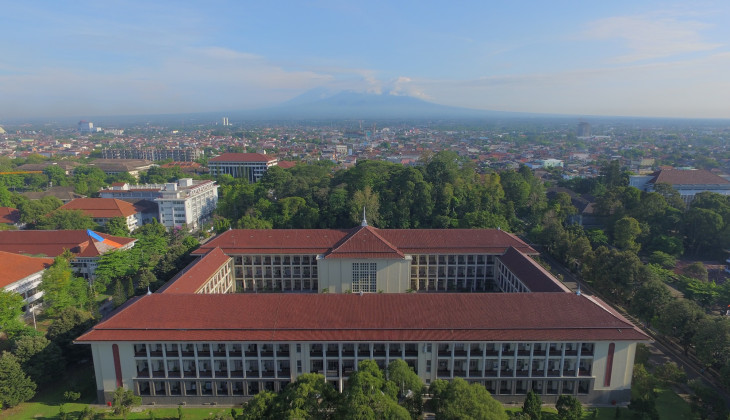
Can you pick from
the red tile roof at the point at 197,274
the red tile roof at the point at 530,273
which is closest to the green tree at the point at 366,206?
the red tile roof at the point at 197,274

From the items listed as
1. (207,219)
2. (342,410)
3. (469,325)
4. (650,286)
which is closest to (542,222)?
(650,286)

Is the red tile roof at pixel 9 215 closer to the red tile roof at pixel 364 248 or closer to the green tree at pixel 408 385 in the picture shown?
the red tile roof at pixel 364 248

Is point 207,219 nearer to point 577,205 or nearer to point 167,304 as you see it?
point 167,304

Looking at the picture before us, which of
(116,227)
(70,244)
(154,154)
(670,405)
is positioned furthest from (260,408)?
(154,154)

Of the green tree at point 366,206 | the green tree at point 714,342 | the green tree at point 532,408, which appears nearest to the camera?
the green tree at point 532,408

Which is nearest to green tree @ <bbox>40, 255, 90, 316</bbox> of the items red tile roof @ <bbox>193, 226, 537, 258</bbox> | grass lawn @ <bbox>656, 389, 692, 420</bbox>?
red tile roof @ <bbox>193, 226, 537, 258</bbox>

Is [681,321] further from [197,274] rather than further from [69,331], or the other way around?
[69,331]
